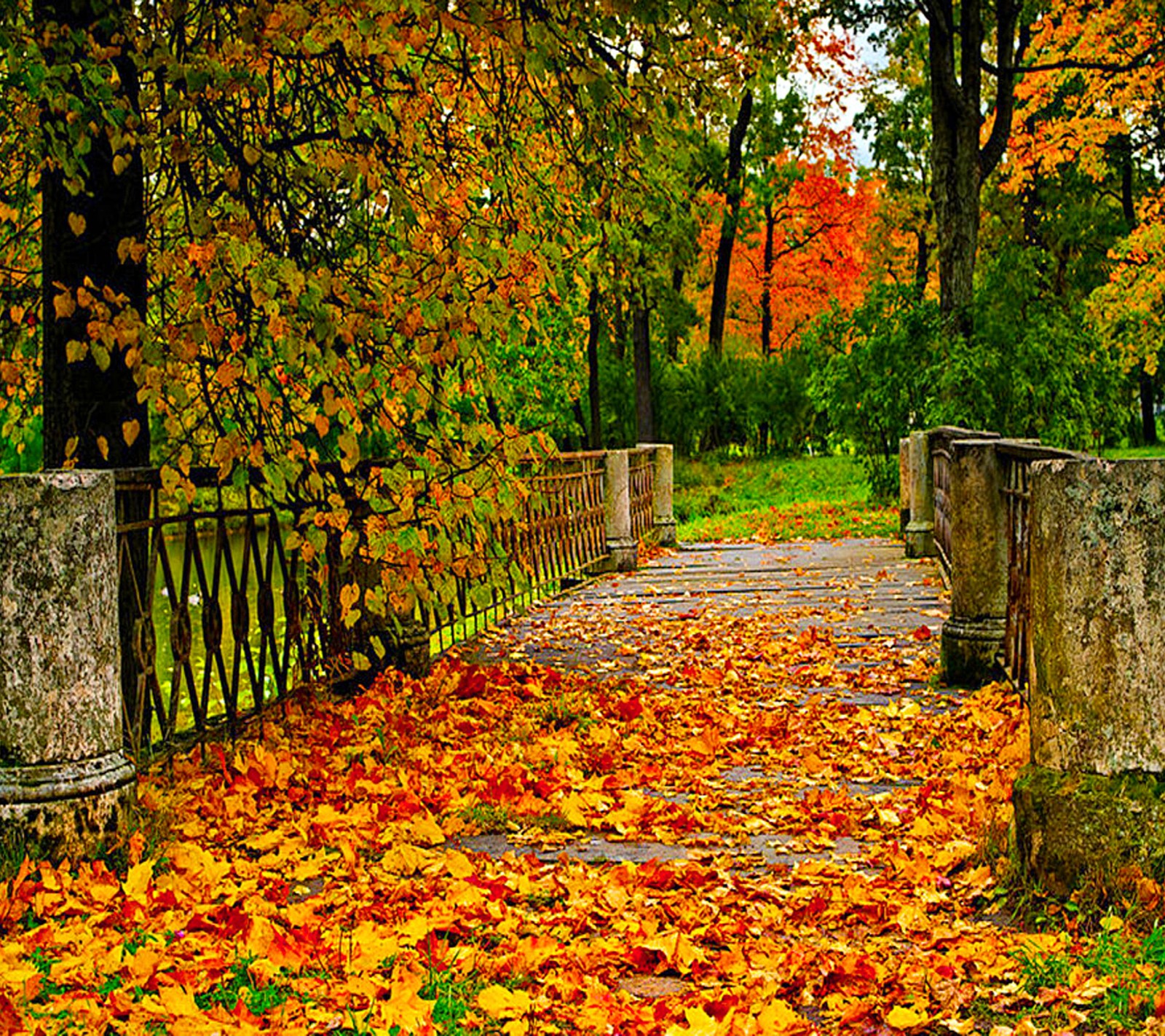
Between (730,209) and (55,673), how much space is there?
26080mm

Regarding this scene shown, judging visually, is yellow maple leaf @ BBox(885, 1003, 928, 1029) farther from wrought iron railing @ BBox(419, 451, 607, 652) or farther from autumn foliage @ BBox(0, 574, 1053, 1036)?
wrought iron railing @ BBox(419, 451, 607, 652)

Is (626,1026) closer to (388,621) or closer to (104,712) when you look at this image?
(104,712)

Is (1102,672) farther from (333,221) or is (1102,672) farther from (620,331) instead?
(620,331)

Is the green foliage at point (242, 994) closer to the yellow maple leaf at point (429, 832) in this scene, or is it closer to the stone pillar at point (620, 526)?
the yellow maple leaf at point (429, 832)

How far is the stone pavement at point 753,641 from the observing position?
4.51 metres

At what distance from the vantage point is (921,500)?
45.1 feet

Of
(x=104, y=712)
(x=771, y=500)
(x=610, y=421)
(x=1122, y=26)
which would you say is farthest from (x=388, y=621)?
(x=610, y=421)

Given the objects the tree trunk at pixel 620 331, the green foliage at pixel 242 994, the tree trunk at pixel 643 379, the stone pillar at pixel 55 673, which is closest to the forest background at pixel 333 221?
the stone pillar at pixel 55 673

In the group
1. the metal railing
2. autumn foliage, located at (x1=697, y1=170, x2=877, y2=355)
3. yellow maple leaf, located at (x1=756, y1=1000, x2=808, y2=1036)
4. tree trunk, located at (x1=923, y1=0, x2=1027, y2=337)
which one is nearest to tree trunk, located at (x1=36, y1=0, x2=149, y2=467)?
the metal railing

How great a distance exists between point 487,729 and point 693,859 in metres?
2.15

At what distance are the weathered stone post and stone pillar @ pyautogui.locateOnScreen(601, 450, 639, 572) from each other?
33.6ft

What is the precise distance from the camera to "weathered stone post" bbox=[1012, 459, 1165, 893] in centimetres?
359

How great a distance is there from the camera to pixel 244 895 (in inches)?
156

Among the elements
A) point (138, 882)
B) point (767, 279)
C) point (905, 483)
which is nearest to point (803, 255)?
point (767, 279)
